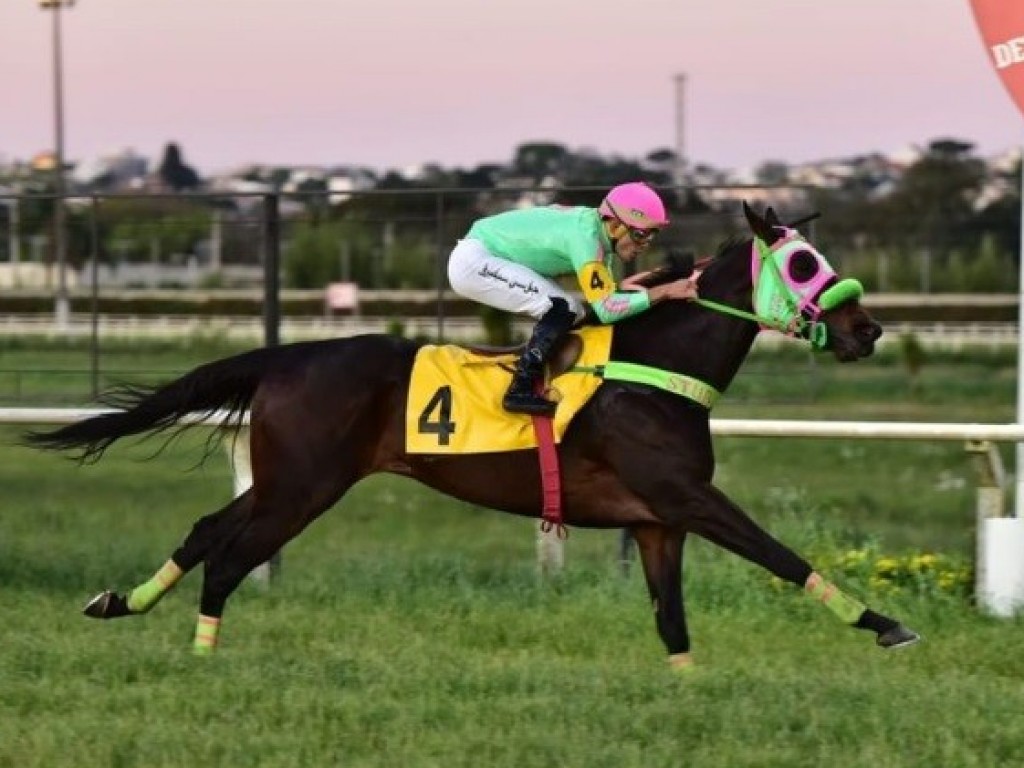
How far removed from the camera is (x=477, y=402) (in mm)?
6949

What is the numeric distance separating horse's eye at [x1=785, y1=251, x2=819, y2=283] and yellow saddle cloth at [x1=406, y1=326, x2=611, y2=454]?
654 mm

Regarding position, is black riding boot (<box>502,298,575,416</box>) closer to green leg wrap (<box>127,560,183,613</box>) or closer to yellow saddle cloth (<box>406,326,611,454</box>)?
yellow saddle cloth (<box>406,326,611,454</box>)

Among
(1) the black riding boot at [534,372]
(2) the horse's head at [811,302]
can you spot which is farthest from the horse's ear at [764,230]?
(1) the black riding boot at [534,372]

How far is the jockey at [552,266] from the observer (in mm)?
6758

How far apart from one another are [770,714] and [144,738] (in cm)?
169

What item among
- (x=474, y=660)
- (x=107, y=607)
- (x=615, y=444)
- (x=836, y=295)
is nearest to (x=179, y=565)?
(x=107, y=607)

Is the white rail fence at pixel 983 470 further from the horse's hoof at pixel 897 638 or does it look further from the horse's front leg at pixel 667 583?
the horse's hoof at pixel 897 638

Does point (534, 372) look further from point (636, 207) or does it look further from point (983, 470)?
point (983, 470)

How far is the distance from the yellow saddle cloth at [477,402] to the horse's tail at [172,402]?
59 cm

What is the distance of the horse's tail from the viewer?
7.27 m

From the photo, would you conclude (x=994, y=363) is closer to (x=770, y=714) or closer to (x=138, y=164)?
(x=770, y=714)

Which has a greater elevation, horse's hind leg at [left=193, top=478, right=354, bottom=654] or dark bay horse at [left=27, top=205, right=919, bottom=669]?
dark bay horse at [left=27, top=205, right=919, bottom=669]

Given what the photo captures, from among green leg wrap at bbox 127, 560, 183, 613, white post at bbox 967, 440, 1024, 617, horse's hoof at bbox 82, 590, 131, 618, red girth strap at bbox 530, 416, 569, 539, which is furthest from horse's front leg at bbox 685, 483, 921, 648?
horse's hoof at bbox 82, 590, 131, 618

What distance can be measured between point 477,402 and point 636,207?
85cm
